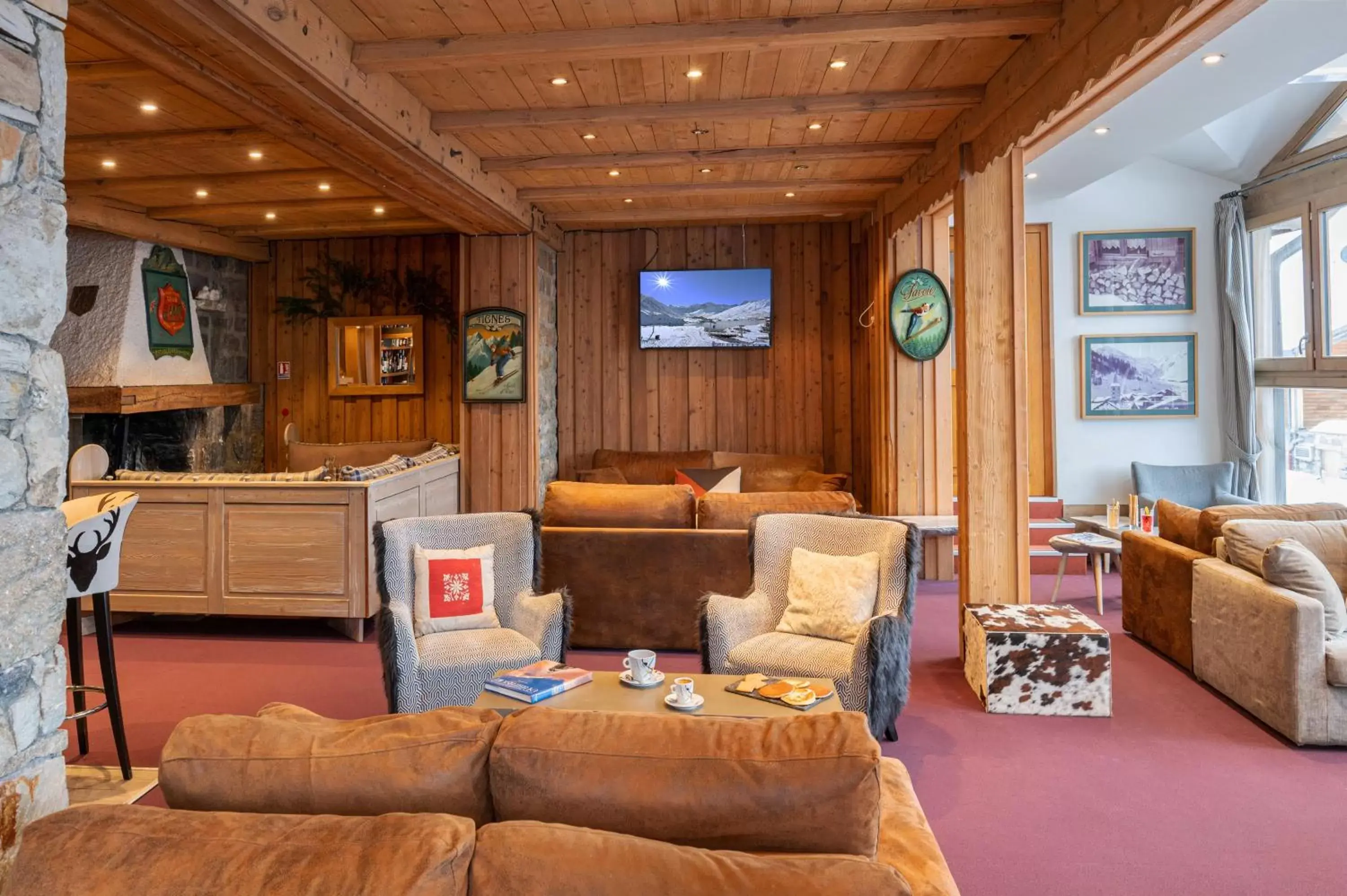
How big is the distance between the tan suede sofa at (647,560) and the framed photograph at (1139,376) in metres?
4.16

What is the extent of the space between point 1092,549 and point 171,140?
594cm

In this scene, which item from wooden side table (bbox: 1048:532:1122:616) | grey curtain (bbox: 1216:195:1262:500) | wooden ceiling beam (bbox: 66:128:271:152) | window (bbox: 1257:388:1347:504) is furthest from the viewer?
grey curtain (bbox: 1216:195:1262:500)

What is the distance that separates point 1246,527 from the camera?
396 centimetres

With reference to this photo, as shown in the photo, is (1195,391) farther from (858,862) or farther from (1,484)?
(1,484)

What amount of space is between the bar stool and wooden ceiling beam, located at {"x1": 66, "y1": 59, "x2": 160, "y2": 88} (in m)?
1.92

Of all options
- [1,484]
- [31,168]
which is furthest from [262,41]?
[1,484]

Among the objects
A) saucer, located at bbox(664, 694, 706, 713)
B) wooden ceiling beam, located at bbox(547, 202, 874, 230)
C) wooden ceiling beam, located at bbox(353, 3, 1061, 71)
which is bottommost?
saucer, located at bbox(664, 694, 706, 713)

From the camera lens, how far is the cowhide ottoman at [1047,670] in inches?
148

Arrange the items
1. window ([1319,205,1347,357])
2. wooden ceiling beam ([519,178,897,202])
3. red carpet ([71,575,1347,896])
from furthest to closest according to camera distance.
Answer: window ([1319,205,1347,357]) → wooden ceiling beam ([519,178,897,202]) → red carpet ([71,575,1347,896])

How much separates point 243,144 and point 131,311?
2.54 m

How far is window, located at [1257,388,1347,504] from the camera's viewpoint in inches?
266

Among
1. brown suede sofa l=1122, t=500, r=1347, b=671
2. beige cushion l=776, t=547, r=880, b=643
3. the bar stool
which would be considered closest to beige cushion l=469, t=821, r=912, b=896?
beige cushion l=776, t=547, r=880, b=643

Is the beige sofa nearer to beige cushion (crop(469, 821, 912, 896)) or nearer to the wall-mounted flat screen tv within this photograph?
beige cushion (crop(469, 821, 912, 896))

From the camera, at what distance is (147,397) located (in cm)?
657
